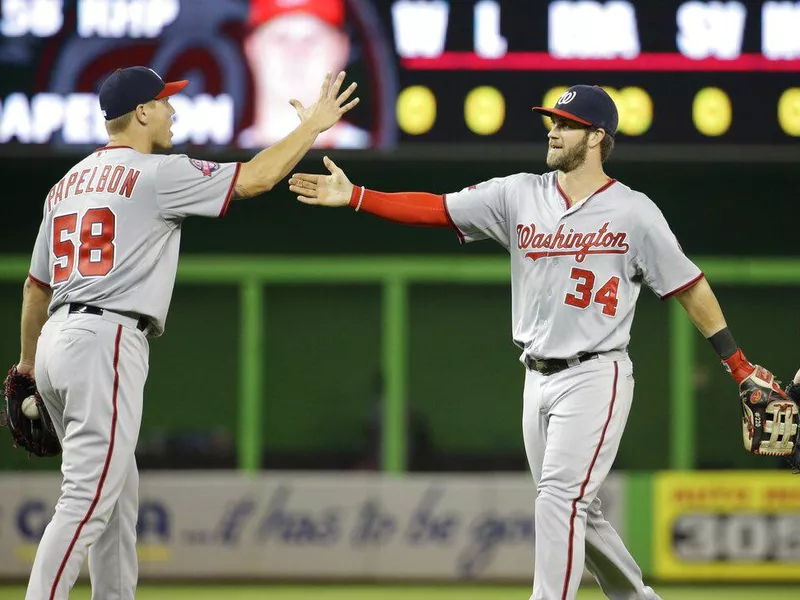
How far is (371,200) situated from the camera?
476cm

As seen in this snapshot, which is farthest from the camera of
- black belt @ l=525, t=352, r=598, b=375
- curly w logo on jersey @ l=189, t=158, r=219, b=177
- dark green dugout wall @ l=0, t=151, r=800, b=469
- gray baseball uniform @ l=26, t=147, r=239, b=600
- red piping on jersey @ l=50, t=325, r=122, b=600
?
dark green dugout wall @ l=0, t=151, r=800, b=469

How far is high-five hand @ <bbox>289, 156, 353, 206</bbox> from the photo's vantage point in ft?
15.4

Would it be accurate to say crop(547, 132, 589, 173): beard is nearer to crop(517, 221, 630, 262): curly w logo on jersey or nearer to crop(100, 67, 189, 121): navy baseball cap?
crop(517, 221, 630, 262): curly w logo on jersey

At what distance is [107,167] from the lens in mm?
4387

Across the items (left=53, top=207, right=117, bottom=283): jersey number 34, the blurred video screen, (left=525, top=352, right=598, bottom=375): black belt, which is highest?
the blurred video screen

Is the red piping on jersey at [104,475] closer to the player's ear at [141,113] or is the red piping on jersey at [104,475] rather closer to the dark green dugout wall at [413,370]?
the player's ear at [141,113]

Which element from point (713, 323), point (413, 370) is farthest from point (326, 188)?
point (413, 370)

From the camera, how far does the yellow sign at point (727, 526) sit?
741cm

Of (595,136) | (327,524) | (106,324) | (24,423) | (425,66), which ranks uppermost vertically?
(425,66)

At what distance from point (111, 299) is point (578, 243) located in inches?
58.4

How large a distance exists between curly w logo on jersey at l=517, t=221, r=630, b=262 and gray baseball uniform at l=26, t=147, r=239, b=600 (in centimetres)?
101

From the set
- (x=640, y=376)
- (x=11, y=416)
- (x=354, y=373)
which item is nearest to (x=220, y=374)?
(x=354, y=373)

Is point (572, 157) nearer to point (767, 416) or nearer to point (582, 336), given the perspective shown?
point (582, 336)

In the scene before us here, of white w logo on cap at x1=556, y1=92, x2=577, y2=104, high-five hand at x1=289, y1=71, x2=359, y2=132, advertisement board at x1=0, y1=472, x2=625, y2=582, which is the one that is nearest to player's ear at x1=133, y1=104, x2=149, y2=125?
high-five hand at x1=289, y1=71, x2=359, y2=132
